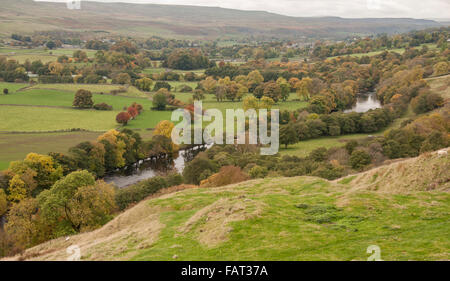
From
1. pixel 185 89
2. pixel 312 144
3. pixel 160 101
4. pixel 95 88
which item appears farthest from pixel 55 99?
pixel 312 144

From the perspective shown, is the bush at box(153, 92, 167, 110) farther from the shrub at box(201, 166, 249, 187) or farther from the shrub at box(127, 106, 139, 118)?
the shrub at box(201, 166, 249, 187)

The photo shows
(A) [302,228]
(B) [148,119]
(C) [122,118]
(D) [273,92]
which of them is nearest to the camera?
(A) [302,228]

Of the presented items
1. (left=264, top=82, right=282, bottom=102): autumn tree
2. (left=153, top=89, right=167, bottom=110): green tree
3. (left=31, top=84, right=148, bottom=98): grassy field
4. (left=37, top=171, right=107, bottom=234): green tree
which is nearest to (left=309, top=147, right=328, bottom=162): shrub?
(left=37, top=171, right=107, bottom=234): green tree

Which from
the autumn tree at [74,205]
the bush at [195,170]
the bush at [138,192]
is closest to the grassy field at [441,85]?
the bush at [195,170]

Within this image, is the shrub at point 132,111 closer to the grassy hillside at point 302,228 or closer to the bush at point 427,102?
the bush at point 427,102

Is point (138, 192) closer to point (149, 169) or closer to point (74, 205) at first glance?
point (74, 205)

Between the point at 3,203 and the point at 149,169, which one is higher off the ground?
the point at 3,203

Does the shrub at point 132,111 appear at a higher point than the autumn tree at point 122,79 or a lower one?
lower
